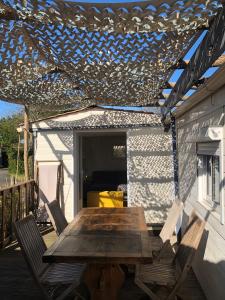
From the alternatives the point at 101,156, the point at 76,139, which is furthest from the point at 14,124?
the point at 76,139

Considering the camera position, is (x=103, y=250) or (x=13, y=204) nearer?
(x=103, y=250)

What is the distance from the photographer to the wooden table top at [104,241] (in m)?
2.60

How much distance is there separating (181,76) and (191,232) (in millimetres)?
1739

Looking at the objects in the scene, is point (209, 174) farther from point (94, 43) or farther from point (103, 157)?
A: point (103, 157)

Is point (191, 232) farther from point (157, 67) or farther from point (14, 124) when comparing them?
point (14, 124)

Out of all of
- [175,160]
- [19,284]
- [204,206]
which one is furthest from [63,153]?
[204,206]

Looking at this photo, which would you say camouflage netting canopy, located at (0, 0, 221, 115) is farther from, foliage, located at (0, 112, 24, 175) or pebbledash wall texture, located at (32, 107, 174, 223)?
foliage, located at (0, 112, 24, 175)

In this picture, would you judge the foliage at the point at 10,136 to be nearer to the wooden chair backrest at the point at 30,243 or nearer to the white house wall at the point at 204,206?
the white house wall at the point at 204,206

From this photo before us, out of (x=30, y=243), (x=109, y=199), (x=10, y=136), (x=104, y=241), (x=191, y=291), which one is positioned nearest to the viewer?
(x=104, y=241)

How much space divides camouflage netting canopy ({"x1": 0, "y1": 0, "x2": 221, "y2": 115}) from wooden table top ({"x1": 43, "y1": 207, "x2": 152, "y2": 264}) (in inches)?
60.6

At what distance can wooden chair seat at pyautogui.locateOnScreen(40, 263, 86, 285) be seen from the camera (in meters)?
2.91

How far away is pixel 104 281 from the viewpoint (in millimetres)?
2920

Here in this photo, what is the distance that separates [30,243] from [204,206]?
2.04 meters

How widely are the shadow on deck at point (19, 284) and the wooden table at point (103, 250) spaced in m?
0.69
